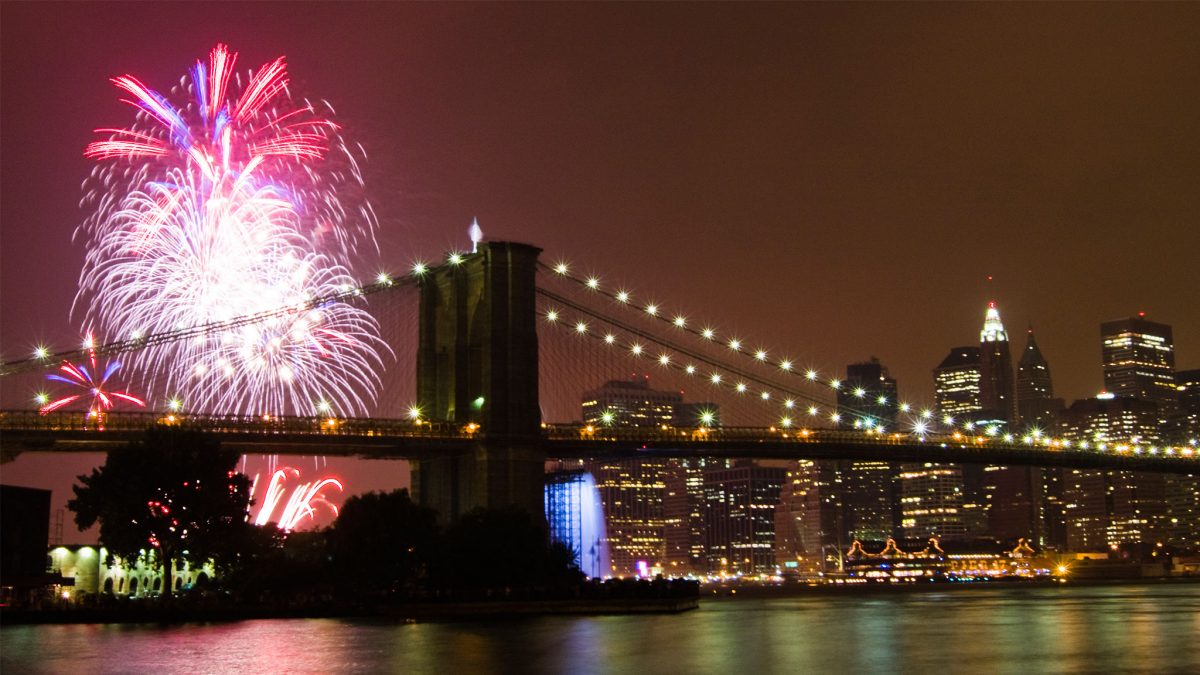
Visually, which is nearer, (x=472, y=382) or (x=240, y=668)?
(x=240, y=668)

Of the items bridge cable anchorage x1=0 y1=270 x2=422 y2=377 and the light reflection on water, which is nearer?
the light reflection on water

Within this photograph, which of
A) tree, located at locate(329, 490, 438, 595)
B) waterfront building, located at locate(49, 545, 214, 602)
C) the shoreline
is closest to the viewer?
the shoreline

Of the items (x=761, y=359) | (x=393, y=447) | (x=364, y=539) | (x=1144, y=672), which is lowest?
(x=1144, y=672)

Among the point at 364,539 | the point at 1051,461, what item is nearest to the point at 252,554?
the point at 364,539

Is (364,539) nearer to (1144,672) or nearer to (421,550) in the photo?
(421,550)

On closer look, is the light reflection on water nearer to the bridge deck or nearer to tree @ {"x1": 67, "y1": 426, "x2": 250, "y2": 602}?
tree @ {"x1": 67, "y1": 426, "x2": 250, "y2": 602}

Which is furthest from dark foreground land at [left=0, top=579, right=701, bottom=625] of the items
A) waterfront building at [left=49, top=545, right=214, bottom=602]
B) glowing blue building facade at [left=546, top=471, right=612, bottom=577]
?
glowing blue building facade at [left=546, top=471, right=612, bottom=577]

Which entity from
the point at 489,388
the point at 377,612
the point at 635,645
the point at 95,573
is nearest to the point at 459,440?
the point at 489,388

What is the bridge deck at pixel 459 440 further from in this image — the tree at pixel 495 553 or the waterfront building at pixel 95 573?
the waterfront building at pixel 95 573
